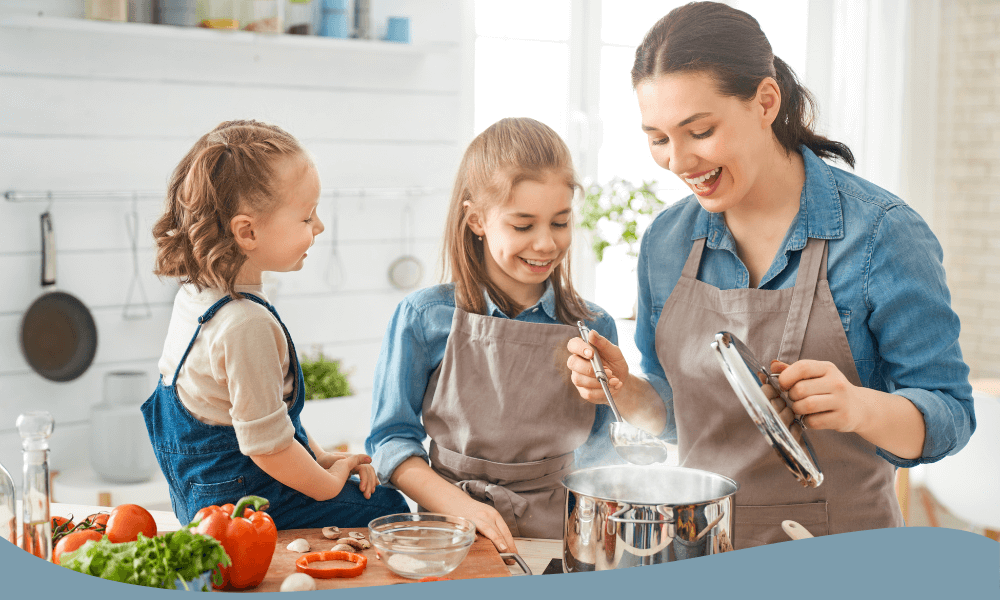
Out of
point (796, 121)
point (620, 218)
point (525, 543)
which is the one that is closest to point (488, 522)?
point (525, 543)

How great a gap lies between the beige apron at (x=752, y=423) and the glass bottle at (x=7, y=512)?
62 centimetres

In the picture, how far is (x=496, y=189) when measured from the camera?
96 centimetres

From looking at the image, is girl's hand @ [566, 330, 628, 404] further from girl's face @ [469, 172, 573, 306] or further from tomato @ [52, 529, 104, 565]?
tomato @ [52, 529, 104, 565]

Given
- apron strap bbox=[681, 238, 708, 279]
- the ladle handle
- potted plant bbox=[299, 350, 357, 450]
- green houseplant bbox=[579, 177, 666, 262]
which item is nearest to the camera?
the ladle handle

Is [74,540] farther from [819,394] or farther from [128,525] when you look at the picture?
[819,394]

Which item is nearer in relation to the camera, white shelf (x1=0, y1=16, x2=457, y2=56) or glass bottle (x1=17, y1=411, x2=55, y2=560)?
glass bottle (x1=17, y1=411, x2=55, y2=560)

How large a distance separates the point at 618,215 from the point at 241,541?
1819mm

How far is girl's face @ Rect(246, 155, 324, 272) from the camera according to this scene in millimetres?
756

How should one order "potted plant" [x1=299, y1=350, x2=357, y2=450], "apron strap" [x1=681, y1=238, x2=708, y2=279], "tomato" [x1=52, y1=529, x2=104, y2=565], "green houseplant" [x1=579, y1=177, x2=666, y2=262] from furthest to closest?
"green houseplant" [x1=579, y1=177, x2=666, y2=262]
"potted plant" [x1=299, y1=350, x2=357, y2=450]
"apron strap" [x1=681, y1=238, x2=708, y2=279]
"tomato" [x1=52, y1=529, x2=104, y2=565]

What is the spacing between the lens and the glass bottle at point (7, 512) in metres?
0.48

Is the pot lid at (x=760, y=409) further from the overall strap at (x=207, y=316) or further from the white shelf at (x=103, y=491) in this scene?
the white shelf at (x=103, y=491)

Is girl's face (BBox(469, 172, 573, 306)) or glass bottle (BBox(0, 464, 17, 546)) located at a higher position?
girl's face (BBox(469, 172, 573, 306))

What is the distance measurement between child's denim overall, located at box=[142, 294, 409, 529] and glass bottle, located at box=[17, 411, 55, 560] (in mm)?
245

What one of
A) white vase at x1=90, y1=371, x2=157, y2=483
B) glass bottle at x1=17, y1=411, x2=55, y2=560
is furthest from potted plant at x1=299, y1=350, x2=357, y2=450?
glass bottle at x1=17, y1=411, x2=55, y2=560
